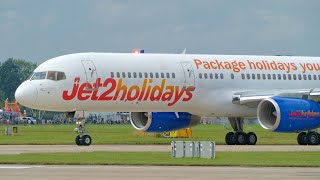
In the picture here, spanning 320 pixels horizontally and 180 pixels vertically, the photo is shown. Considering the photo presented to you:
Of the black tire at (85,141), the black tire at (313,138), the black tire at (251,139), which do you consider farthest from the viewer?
the black tire at (251,139)

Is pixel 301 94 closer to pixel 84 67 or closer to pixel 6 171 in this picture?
pixel 84 67

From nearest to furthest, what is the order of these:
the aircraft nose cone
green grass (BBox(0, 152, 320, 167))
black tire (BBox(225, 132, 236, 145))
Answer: green grass (BBox(0, 152, 320, 167)), the aircraft nose cone, black tire (BBox(225, 132, 236, 145))

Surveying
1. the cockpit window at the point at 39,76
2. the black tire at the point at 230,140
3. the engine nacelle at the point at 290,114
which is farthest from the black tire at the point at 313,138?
the cockpit window at the point at 39,76

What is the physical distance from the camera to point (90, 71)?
55.5 meters

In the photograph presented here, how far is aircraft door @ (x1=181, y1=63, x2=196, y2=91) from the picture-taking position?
192 feet

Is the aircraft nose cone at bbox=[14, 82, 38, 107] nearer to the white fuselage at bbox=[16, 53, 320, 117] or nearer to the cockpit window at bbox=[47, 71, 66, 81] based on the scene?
the white fuselage at bbox=[16, 53, 320, 117]

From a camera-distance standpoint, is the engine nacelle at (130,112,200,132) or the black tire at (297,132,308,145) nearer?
the black tire at (297,132,308,145)

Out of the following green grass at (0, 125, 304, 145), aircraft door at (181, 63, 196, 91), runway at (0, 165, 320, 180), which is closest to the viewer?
runway at (0, 165, 320, 180)

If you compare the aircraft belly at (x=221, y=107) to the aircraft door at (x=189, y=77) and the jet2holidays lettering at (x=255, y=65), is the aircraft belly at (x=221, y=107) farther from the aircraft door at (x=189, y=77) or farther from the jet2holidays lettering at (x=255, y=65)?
the jet2holidays lettering at (x=255, y=65)

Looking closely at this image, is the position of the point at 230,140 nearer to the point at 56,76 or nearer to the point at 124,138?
the point at 56,76

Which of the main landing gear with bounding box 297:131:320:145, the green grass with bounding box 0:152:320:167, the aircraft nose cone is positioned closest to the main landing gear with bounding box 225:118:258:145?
the main landing gear with bounding box 297:131:320:145

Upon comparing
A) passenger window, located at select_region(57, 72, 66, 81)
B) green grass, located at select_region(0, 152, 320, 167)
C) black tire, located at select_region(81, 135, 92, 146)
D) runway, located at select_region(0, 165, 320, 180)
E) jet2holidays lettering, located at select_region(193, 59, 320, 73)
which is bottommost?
runway, located at select_region(0, 165, 320, 180)

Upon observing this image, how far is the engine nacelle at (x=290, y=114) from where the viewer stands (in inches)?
2222

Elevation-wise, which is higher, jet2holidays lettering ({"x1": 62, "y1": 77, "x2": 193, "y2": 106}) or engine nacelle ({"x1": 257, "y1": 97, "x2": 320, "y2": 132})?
jet2holidays lettering ({"x1": 62, "y1": 77, "x2": 193, "y2": 106})
